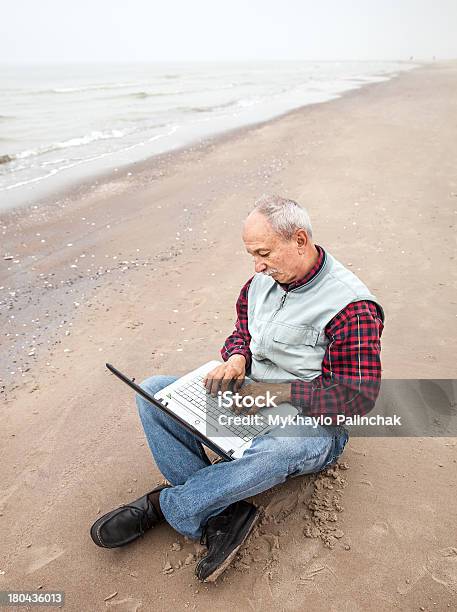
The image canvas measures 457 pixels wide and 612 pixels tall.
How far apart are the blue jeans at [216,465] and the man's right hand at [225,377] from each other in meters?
0.26

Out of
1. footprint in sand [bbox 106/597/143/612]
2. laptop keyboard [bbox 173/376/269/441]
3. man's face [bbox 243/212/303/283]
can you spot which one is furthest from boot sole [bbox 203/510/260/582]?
man's face [bbox 243/212/303/283]

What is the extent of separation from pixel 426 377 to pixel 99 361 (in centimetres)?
241

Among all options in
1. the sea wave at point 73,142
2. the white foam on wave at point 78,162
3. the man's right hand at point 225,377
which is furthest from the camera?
the sea wave at point 73,142

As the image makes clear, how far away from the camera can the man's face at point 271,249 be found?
7.73 feet

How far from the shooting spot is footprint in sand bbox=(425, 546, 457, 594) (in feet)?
7.21

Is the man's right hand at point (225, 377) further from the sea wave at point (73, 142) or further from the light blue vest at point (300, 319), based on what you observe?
the sea wave at point (73, 142)

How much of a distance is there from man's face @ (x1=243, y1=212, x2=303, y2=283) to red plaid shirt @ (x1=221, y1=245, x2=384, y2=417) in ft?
1.02

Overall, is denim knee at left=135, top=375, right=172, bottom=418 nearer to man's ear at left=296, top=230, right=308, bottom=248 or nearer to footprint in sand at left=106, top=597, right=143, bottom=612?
footprint in sand at left=106, top=597, right=143, bottom=612

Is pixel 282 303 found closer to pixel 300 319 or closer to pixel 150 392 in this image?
pixel 300 319

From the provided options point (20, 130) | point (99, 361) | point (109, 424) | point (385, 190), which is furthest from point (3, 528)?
point (20, 130)

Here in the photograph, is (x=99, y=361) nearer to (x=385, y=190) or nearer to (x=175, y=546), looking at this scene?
(x=175, y=546)

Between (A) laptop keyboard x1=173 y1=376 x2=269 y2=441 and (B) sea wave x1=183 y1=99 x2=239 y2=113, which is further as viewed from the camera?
(B) sea wave x1=183 y1=99 x2=239 y2=113

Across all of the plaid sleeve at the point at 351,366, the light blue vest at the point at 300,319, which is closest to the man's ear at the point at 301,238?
the light blue vest at the point at 300,319

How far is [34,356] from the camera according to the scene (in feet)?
13.9
